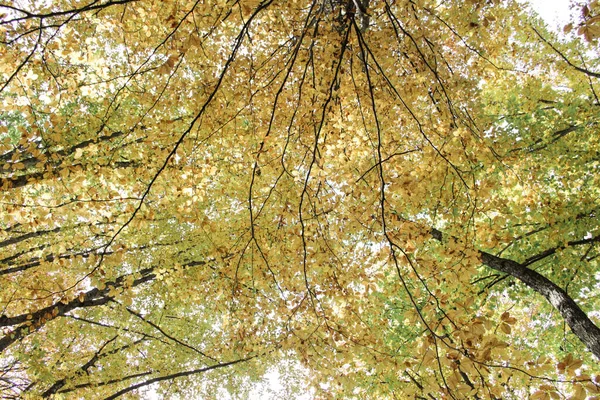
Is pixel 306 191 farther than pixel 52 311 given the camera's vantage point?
No

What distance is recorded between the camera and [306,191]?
3.09 m

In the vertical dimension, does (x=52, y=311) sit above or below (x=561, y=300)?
above

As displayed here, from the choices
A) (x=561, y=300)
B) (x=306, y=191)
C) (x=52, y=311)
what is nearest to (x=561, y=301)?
(x=561, y=300)

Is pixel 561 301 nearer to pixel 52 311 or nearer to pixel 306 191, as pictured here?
pixel 306 191

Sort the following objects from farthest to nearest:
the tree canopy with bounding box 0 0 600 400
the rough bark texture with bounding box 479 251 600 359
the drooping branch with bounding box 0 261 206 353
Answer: the drooping branch with bounding box 0 261 206 353 < the rough bark texture with bounding box 479 251 600 359 < the tree canopy with bounding box 0 0 600 400

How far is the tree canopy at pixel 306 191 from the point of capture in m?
2.63

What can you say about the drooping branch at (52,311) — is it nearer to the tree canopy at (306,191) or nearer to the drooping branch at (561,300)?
the tree canopy at (306,191)

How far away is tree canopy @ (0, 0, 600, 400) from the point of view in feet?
8.64

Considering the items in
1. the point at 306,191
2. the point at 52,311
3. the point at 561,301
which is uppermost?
the point at 52,311

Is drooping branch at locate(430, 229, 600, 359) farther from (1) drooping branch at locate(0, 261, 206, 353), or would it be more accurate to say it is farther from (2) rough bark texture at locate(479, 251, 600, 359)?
(1) drooping branch at locate(0, 261, 206, 353)

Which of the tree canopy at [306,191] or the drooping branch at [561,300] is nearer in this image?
the tree canopy at [306,191]

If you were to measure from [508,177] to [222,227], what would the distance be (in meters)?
3.90

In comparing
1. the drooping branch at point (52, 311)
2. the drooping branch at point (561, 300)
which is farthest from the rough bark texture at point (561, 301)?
the drooping branch at point (52, 311)

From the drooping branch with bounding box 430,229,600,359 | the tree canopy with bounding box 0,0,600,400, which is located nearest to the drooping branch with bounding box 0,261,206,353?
the tree canopy with bounding box 0,0,600,400
